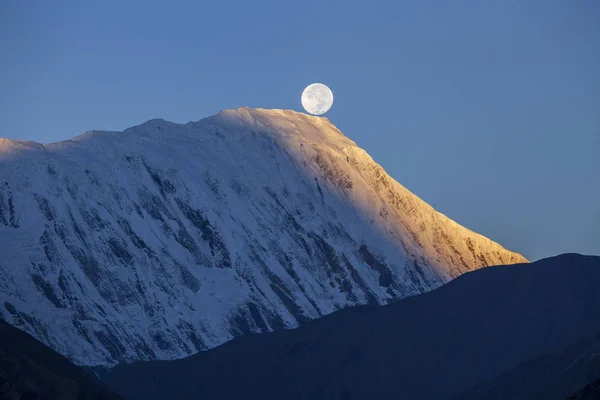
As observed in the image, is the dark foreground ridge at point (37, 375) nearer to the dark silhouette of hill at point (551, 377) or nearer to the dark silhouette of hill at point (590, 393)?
the dark silhouette of hill at point (551, 377)

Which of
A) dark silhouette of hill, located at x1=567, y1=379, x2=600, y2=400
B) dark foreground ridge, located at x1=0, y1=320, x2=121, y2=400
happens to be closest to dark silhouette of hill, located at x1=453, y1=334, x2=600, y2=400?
dark foreground ridge, located at x1=0, y1=320, x2=121, y2=400

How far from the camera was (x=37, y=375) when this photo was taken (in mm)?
145250

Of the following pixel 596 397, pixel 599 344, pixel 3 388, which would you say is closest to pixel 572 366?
pixel 599 344

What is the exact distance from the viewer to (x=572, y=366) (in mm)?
190875

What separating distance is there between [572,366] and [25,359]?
76.4 m

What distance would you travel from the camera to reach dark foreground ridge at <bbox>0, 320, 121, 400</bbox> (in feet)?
463

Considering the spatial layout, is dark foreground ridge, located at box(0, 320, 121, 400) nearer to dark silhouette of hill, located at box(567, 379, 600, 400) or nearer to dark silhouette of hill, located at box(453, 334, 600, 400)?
dark silhouette of hill, located at box(453, 334, 600, 400)

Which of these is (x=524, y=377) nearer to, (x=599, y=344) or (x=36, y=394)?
(x=599, y=344)

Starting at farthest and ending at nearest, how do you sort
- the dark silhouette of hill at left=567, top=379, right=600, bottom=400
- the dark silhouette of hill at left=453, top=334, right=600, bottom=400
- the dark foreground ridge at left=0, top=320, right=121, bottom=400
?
1. the dark silhouette of hill at left=453, top=334, right=600, bottom=400
2. the dark foreground ridge at left=0, top=320, right=121, bottom=400
3. the dark silhouette of hill at left=567, top=379, right=600, bottom=400

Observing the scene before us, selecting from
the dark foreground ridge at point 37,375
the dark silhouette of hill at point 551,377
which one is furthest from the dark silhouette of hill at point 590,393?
the dark silhouette of hill at point 551,377

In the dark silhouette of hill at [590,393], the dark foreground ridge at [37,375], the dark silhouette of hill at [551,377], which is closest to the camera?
the dark silhouette of hill at [590,393]

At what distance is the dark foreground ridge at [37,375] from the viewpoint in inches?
5551

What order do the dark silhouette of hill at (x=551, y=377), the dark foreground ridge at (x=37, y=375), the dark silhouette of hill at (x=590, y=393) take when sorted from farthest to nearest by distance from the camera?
1. the dark silhouette of hill at (x=551, y=377)
2. the dark foreground ridge at (x=37, y=375)
3. the dark silhouette of hill at (x=590, y=393)

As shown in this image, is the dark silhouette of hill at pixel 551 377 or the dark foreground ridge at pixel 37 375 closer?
the dark foreground ridge at pixel 37 375
